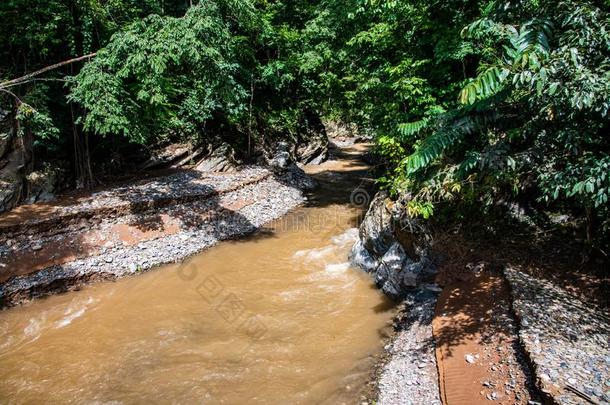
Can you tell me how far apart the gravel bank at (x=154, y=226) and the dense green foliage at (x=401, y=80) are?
266 cm

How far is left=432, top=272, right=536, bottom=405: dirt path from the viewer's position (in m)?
4.86

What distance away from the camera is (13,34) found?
11.7m

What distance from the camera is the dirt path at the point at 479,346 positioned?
486 centimetres

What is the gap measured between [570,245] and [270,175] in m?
13.6

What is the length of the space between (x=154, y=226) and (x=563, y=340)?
11.6 m

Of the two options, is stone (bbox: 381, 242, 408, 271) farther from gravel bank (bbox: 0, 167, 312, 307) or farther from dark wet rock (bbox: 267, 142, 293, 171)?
dark wet rock (bbox: 267, 142, 293, 171)

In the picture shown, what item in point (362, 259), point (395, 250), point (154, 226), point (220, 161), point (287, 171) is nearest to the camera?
point (395, 250)

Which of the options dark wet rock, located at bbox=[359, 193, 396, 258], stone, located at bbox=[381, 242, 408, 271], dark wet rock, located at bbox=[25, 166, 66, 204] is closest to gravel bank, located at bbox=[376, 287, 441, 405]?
stone, located at bbox=[381, 242, 408, 271]

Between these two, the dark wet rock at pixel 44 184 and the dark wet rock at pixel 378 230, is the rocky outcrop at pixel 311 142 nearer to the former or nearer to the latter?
the dark wet rock at pixel 44 184

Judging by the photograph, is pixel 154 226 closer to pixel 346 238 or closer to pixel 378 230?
pixel 346 238

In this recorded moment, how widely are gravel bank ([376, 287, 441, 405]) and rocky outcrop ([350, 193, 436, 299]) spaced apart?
635mm

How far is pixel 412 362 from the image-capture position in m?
6.08

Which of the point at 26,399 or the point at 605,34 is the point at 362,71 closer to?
the point at 605,34

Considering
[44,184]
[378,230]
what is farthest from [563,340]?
[44,184]
